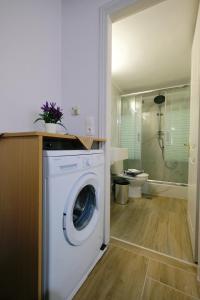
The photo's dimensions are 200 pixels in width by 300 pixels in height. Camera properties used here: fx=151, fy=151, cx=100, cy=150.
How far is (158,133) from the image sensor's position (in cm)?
331

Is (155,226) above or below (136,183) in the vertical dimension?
below

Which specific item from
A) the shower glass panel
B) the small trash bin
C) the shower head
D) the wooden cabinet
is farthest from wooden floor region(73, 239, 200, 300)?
the shower head

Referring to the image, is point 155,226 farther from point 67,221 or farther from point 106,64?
point 106,64

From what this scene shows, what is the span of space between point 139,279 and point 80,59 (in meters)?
1.87

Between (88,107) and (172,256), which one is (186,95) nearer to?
(88,107)

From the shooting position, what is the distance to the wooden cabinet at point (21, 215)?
678 millimetres

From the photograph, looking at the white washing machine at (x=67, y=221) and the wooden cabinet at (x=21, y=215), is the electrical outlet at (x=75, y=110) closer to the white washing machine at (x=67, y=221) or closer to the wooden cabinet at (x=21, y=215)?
the white washing machine at (x=67, y=221)

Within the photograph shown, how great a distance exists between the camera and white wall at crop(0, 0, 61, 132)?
3.50ft

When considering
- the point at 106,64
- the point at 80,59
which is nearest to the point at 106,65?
the point at 106,64

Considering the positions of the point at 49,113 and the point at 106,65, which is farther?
the point at 106,65

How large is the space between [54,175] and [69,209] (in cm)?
21

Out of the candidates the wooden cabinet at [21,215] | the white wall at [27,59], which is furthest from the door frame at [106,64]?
the wooden cabinet at [21,215]

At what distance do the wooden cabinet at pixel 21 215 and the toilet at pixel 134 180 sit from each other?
1.86 metres

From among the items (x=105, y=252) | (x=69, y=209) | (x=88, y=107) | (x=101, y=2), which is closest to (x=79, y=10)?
(x=101, y=2)
